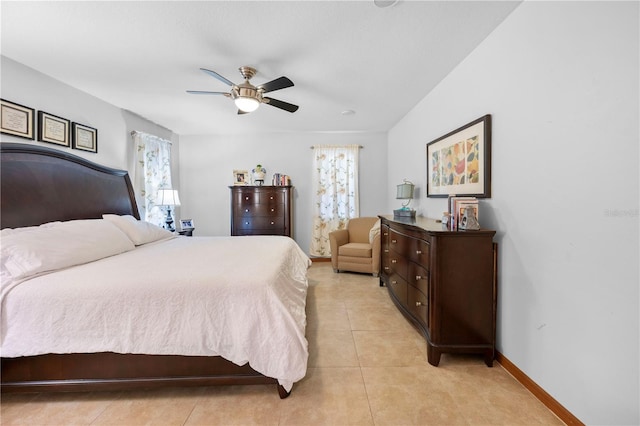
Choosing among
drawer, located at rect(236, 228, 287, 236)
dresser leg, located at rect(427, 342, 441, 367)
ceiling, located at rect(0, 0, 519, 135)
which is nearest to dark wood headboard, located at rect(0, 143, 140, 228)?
ceiling, located at rect(0, 0, 519, 135)

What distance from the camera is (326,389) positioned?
1570mm

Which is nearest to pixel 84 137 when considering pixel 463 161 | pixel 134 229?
pixel 134 229

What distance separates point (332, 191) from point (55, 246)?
368cm

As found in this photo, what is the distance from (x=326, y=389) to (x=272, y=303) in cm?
70

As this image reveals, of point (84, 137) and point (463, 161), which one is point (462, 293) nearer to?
point (463, 161)

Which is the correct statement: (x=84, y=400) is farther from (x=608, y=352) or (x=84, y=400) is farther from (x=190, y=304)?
(x=608, y=352)

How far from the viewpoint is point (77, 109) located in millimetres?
2715

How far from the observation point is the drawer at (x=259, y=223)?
423 cm

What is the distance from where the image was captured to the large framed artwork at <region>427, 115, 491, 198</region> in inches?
75.8

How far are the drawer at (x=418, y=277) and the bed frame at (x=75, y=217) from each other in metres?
1.25

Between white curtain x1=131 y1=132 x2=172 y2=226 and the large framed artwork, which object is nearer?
the large framed artwork

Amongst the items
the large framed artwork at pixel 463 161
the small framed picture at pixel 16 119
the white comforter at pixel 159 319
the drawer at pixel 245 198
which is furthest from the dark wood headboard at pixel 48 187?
the large framed artwork at pixel 463 161

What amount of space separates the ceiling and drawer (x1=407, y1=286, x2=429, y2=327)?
2036 mm

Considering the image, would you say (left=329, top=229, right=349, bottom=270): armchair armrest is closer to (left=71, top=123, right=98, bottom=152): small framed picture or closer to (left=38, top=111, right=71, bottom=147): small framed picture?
(left=71, top=123, right=98, bottom=152): small framed picture
